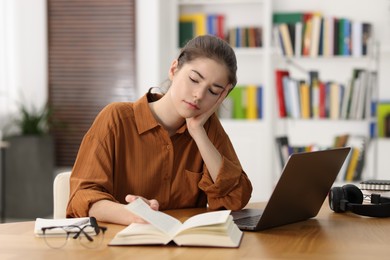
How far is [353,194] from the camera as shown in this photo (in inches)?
90.4

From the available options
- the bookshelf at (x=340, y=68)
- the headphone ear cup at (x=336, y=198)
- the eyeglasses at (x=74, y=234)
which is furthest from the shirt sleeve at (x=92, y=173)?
the bookshelf at (x=340, y=68)

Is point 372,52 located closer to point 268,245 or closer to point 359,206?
point 359,206

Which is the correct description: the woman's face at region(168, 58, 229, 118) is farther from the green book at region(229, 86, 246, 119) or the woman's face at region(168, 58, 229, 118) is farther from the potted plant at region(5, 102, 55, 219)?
the potted plant at region(5, 102, 55, 219)

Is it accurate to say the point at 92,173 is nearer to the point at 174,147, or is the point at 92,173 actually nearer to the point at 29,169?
the point at 174,147

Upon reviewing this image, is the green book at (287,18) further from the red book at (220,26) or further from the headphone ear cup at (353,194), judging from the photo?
the headphone ear cup at (353,194)

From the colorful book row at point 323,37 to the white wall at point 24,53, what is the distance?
2.04m

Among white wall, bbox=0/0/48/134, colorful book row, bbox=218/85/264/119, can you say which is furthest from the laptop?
white wall, bbox=0/0/48/134

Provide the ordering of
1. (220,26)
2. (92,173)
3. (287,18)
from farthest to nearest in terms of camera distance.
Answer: (220,26), (287,18), (92,173)

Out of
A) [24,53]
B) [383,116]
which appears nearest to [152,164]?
[383,116]

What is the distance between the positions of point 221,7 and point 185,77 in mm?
3799

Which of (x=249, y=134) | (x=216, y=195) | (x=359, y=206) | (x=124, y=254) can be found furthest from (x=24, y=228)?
(x=249, y=134)

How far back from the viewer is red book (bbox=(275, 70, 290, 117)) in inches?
215

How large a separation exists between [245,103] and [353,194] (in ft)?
11.4

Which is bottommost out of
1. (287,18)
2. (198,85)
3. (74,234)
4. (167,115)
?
(74,234)
